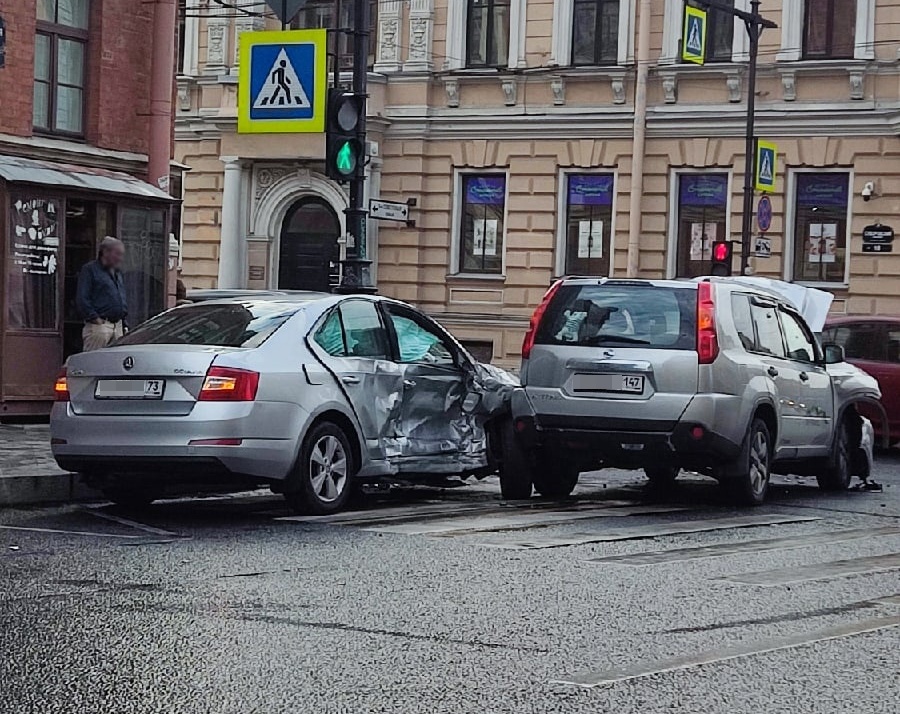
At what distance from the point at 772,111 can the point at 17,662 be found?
2724cm

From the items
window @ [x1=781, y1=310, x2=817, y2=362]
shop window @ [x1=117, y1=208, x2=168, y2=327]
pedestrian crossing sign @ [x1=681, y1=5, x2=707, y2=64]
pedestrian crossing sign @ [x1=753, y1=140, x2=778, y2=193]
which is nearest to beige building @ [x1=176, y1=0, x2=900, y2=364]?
pedestrian crossing sign @ [x1=753, y1=140, x2=778, y2=193]

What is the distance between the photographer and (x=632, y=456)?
12367mm

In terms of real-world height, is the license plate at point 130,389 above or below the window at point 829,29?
below

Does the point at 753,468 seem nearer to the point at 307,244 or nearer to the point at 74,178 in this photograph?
the point at 74,178

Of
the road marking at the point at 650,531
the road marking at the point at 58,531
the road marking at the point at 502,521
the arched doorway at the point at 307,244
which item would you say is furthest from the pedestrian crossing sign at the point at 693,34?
the road marking at the point at 58,531

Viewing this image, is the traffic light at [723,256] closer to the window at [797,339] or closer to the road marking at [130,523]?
the window at [797,339]

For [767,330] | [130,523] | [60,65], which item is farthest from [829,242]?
[130,523]

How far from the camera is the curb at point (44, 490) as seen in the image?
11.9 metres

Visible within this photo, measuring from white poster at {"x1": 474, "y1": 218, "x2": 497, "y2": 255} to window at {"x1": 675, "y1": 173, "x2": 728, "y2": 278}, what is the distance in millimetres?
3723

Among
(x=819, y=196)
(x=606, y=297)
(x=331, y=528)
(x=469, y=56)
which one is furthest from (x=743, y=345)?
(x=469, y=56)

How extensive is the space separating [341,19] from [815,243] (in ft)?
34.6

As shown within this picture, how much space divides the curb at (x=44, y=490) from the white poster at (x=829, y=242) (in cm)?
2159

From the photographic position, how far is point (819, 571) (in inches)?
364

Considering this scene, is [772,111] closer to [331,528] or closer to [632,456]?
[632,456]
